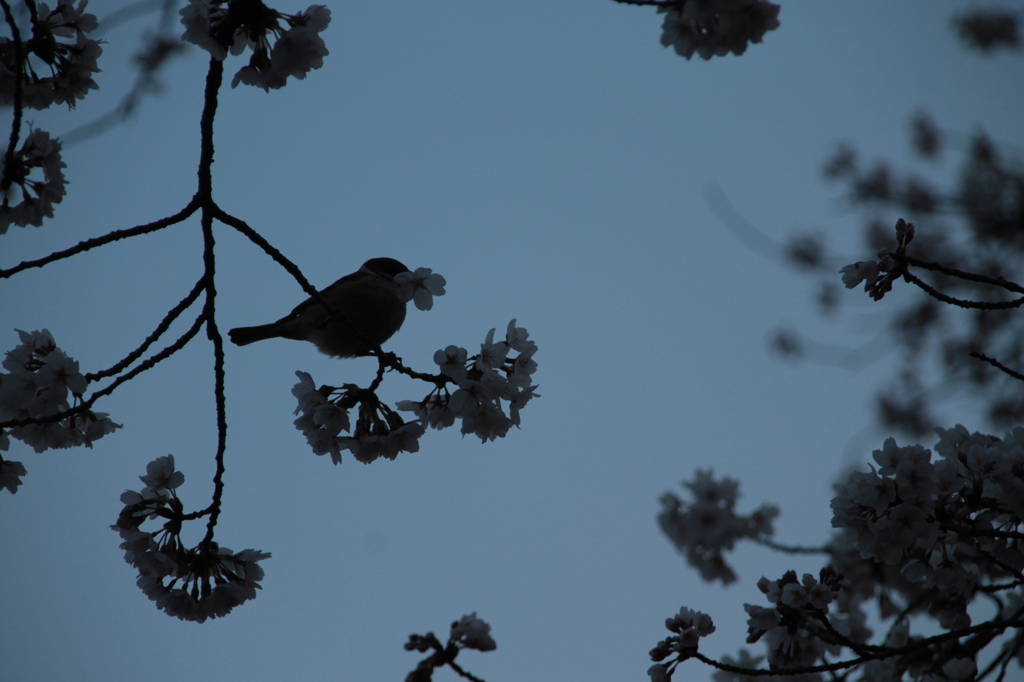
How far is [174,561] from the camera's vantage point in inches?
106

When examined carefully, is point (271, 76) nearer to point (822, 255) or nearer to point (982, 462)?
point (982, 462)

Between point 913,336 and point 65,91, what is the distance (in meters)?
9.47

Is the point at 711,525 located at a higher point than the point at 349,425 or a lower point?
higher

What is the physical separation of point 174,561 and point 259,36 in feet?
6.14

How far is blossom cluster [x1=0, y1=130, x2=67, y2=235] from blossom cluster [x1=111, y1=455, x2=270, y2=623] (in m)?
1.27

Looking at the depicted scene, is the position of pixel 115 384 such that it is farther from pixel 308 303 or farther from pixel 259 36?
pixel 308 303

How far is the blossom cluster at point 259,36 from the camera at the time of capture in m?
2.38

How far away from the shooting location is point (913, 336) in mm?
9508

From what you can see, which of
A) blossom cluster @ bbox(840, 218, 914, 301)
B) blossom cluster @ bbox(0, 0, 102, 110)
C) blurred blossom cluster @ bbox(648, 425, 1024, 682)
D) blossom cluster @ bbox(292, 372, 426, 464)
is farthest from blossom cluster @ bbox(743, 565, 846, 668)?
blossom cluster @ bbox(0, 0, 102, 110)

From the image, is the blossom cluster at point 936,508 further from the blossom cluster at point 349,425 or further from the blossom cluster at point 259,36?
the blossom cluster at point 259,36

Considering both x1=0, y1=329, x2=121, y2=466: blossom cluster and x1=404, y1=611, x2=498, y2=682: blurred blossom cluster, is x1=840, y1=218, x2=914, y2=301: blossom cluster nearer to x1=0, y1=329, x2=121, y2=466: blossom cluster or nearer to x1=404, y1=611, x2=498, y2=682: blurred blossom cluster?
x1=404, y1=611, x2=498, y2=682: blurred blossom cluster

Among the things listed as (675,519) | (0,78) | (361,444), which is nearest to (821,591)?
(361,444)

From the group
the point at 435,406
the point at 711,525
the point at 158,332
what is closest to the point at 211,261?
the point at 158,332

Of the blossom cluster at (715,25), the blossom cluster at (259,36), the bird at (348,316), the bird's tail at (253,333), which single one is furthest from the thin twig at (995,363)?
the bird's tail at (253,333)
